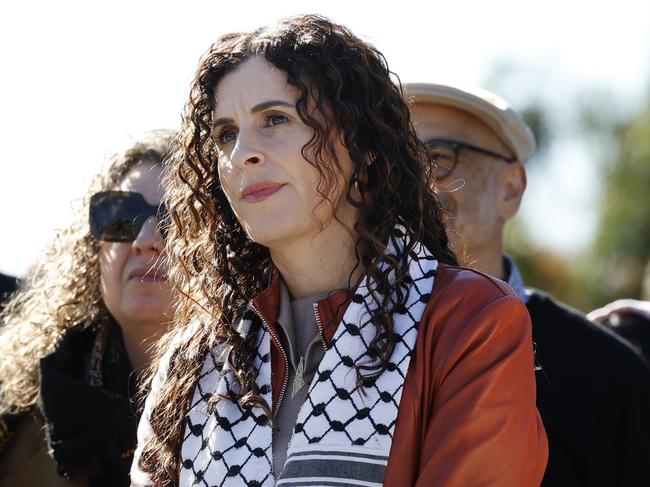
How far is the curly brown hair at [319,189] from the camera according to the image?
9.87ft

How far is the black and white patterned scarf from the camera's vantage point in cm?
274

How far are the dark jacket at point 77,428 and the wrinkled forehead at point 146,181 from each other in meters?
0.59

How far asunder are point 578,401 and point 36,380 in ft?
6.43

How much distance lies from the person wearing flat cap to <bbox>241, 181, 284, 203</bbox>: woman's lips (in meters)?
0.74

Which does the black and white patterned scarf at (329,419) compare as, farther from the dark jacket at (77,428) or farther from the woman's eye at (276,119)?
the dark jacket at (77,428)

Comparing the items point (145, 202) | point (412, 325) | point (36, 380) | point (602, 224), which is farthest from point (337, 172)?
point (602, 224)

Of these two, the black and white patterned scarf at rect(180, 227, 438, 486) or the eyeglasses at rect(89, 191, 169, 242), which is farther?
the eyeglasses at rect(89, 191, 169, 242)

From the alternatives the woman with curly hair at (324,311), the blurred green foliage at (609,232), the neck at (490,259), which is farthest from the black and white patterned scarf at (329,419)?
the blurred green foliage at (609,232)

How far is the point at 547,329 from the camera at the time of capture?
432 centimetres

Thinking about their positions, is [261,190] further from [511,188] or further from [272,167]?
[511,188]

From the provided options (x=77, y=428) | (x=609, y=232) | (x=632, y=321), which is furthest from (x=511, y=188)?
(x=609, y=232)

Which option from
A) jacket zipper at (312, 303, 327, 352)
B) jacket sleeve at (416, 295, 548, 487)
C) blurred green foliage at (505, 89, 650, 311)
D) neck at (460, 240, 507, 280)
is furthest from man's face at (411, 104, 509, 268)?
blurred green foliage at (505, 89, 650, 311)

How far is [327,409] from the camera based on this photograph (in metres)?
2.81

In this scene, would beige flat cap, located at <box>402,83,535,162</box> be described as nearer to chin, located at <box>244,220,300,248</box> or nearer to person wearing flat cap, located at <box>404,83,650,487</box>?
person wearing flat cap, located at <box>404,83,650,487</box>
